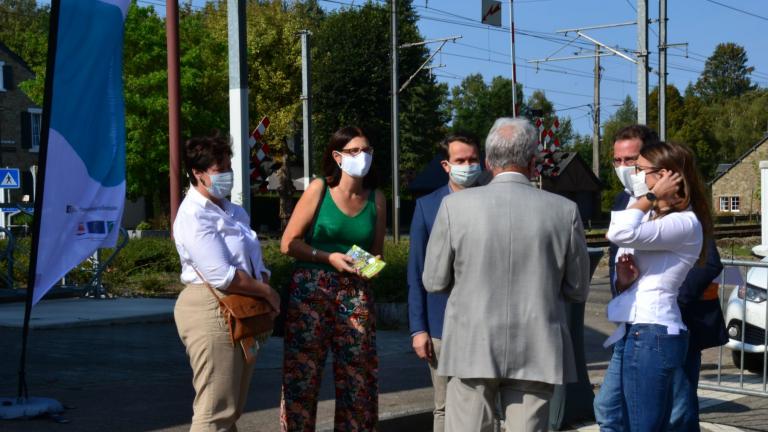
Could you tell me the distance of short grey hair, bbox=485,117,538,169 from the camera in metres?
4.03

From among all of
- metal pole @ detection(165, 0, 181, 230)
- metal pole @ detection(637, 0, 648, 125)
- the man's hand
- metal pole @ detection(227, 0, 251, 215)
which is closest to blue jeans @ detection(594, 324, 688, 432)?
the man's hand

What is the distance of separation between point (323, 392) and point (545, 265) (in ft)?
13.7

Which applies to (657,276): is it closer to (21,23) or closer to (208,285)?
(208,285)

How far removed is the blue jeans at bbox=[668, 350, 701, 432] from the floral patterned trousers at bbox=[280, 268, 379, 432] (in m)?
1.53

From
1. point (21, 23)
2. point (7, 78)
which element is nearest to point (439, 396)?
point (7, 78)

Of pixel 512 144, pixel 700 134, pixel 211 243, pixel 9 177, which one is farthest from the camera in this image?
pixel 700 134

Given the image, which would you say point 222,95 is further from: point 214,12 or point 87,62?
point 87,62

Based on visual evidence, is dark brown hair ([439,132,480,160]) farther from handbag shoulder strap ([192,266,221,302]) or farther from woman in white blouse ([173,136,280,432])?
handbag shoulder strap ([192,266,221,302])

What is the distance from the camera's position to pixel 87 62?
6680 mm

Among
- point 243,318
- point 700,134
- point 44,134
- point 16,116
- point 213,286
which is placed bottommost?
point 243,318

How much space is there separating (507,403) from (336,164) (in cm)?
182

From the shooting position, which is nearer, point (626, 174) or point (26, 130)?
point (626, 174)

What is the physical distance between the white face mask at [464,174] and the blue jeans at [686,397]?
1361 mm

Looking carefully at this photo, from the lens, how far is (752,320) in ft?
28.6
